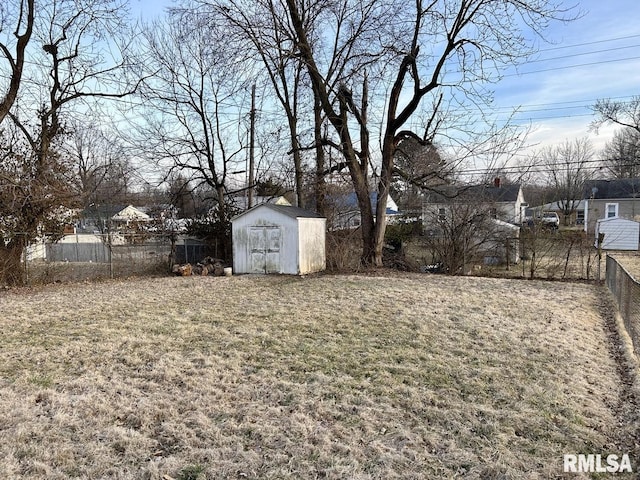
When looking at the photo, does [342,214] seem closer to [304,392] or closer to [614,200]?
[304,392]

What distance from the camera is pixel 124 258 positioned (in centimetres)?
1469

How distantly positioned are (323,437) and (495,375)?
2.34 m

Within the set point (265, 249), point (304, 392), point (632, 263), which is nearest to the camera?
point (304, 392)

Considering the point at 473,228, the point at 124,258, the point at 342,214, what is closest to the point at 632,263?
the point at 473,228

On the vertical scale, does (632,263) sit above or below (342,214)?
below

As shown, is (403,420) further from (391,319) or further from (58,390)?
(391,319)

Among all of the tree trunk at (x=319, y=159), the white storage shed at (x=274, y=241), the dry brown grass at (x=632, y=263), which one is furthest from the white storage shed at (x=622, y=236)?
the white storage shed at (x=274, y=241)

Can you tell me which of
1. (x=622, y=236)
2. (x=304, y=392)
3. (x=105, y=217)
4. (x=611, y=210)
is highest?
(x=105, y=217)

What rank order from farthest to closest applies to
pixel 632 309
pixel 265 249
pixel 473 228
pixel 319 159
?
pixel 319 159
pixel 473 228
pixel 265 249
pixel 632 309

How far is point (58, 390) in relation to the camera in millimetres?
4266

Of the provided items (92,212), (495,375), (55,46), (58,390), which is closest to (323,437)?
(495,375)

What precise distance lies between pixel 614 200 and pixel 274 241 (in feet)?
107

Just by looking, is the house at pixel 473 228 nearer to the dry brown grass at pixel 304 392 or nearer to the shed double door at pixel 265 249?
the shed double door at pixel 265 249

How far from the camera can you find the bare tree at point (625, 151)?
108 ft
